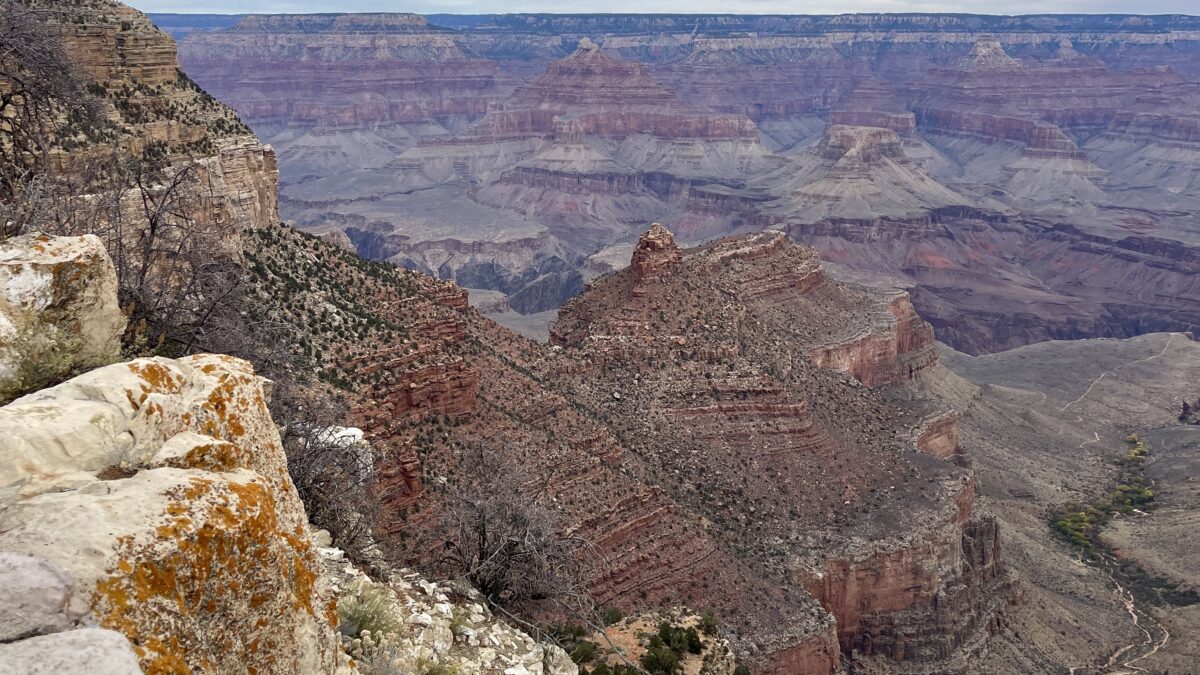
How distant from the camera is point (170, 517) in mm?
7359

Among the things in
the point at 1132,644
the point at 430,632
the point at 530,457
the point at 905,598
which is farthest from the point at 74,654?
the point at 1132,644

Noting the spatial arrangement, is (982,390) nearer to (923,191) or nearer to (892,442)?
(892,442)

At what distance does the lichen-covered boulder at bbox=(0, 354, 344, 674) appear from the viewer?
700cm

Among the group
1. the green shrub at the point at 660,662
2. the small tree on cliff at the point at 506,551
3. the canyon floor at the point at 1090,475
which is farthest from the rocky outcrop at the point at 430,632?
the canyon floor at the point at 1090,475

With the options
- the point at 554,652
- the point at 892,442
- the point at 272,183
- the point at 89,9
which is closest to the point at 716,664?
the point at 554,652

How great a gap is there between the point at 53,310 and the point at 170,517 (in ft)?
14.3

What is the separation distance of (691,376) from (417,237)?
144 metres

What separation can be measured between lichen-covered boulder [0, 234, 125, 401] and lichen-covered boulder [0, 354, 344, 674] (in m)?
1.56

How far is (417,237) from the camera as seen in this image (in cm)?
18438

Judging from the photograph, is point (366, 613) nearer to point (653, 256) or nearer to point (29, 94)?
point (29, 94)

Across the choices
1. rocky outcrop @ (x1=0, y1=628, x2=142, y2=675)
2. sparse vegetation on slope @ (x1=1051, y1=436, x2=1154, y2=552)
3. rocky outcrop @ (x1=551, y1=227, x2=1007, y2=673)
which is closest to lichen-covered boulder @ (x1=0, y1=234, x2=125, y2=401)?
rocky outcrop @ (x1=0, y1=628, x2=142, y2=675)

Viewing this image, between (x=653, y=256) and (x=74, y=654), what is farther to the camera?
(x=653, y=256)

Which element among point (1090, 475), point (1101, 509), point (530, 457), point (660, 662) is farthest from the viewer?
point (1090, 475)

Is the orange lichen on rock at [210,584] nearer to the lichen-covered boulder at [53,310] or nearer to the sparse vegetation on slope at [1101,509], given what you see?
the lichen-covered boulder at [53,310]
